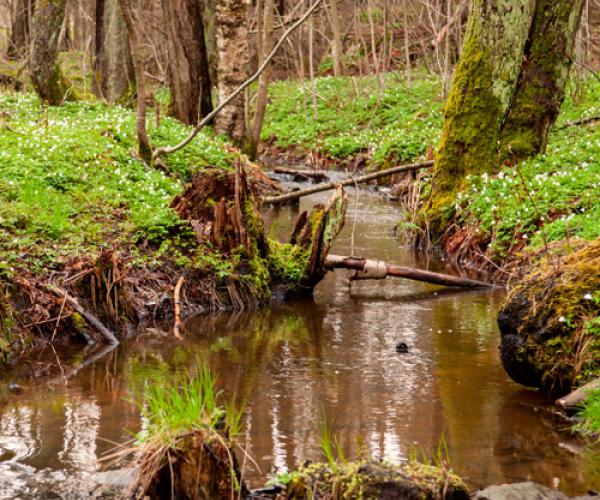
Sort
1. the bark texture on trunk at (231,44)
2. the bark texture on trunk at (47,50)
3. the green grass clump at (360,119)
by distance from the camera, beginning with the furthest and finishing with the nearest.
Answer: the green grass clump at (360,119) < the bark texture on trunk at (231,44) < the bark texture on trunk at (47,50)

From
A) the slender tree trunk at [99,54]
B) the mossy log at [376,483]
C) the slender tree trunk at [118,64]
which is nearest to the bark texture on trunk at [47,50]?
the slender tree trunk at [118,64]

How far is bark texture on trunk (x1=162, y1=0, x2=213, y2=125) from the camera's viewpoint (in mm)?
20078

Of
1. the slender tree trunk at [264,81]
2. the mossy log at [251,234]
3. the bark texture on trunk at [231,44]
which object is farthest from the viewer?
the bark texture on trunk at [231,44]

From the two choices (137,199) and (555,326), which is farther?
(137,199)

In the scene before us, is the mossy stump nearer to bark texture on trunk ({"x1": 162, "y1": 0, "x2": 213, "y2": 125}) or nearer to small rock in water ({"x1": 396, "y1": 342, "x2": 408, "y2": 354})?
small rock in water ({"x1": 396, "y1": 342, "x2": 408, "y2": 354})

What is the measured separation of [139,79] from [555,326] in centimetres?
777

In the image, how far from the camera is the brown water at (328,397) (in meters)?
5.46

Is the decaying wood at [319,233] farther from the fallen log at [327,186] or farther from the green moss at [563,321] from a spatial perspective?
the green moss at [563,321]

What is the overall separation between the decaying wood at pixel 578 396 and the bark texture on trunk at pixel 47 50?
12258mm

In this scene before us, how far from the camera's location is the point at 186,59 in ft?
66.3

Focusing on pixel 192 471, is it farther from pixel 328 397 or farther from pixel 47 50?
pixel 47 50

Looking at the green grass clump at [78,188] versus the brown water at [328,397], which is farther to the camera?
the green grass clump at [78,188]

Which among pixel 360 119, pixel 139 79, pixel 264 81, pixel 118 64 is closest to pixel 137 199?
pixel 139 79

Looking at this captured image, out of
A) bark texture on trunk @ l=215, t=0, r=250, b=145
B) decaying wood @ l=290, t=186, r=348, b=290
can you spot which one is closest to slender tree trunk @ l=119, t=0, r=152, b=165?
decaying wood @ l=290, t=186, r=348, b=290
